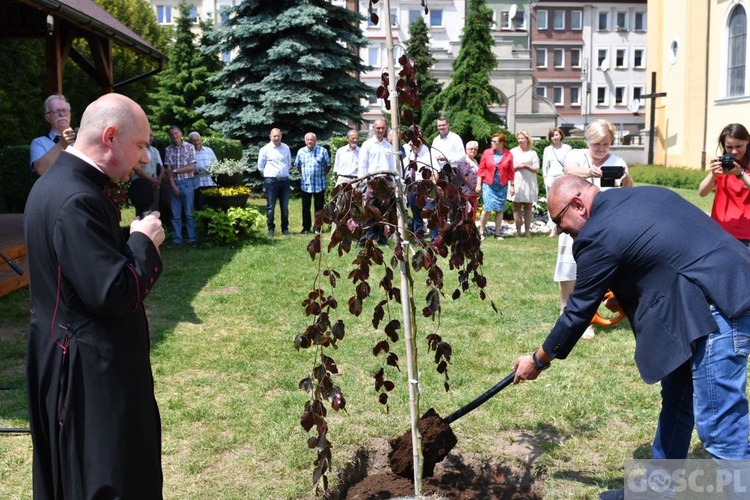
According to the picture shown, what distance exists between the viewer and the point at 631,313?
3.55 m

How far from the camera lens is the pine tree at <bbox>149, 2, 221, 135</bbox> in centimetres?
3388

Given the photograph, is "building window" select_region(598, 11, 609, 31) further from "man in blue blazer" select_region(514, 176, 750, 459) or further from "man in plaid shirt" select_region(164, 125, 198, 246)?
"man in blue blazer" select_region(514, 176, 750, 459)

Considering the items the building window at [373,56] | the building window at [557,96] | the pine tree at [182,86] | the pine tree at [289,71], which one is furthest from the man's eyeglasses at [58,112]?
the building window at [557,96]

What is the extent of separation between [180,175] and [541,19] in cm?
5665

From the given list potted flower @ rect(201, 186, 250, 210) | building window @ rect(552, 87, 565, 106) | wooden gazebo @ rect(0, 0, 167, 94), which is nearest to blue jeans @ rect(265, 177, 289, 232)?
potted flower @ rect(201, 186, 250, 210)

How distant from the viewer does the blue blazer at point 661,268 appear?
3207mm

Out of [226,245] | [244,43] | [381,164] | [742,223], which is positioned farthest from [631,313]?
[244,43]

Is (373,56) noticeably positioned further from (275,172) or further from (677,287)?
(677,287)

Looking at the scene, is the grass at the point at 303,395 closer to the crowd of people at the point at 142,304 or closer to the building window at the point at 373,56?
the crowd of people at the point at 142,304

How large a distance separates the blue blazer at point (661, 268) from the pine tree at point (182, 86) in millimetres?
31871

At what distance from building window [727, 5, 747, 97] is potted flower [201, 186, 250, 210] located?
2482cm

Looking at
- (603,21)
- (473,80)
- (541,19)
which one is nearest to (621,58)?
(603,21)

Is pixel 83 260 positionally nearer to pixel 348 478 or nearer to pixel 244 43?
pixel 348 478

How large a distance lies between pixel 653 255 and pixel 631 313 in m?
0.41
